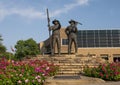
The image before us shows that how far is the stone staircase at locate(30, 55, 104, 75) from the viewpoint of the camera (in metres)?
16.9

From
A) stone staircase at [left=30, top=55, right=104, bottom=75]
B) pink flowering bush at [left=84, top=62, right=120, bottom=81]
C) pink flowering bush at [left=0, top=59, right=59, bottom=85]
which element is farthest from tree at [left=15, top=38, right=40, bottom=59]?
pink flowering bush at [left=0, top=59, right=59, bottom=85]

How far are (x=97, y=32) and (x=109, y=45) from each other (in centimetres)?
403

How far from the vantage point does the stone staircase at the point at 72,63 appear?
16.9m

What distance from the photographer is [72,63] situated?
736 inches

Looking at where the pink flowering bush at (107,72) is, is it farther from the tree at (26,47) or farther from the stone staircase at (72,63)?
the tree at (26,47)

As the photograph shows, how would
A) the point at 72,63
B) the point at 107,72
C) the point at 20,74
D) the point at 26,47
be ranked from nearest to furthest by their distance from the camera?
the point at 20,74 < the point at 107,72 < the point at 72,63 < the point at 26,47

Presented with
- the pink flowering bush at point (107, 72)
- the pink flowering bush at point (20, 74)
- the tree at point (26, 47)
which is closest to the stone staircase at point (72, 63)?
the pink flowering bush at point (107, 72)

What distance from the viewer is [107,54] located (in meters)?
69.1

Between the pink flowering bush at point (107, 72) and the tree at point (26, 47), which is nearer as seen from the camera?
the pink flowering bush at point (107, 72)

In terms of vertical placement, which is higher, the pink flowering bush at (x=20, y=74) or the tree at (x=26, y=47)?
the tree at (x=26, y=47)

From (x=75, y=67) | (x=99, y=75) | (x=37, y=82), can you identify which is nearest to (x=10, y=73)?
(x=37, y=82)

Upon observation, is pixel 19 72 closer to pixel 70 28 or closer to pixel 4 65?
pixel 4 65

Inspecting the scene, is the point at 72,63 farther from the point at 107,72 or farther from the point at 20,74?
the point at 20,74

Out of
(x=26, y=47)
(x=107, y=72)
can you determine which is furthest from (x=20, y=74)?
(x=26, y=47)
